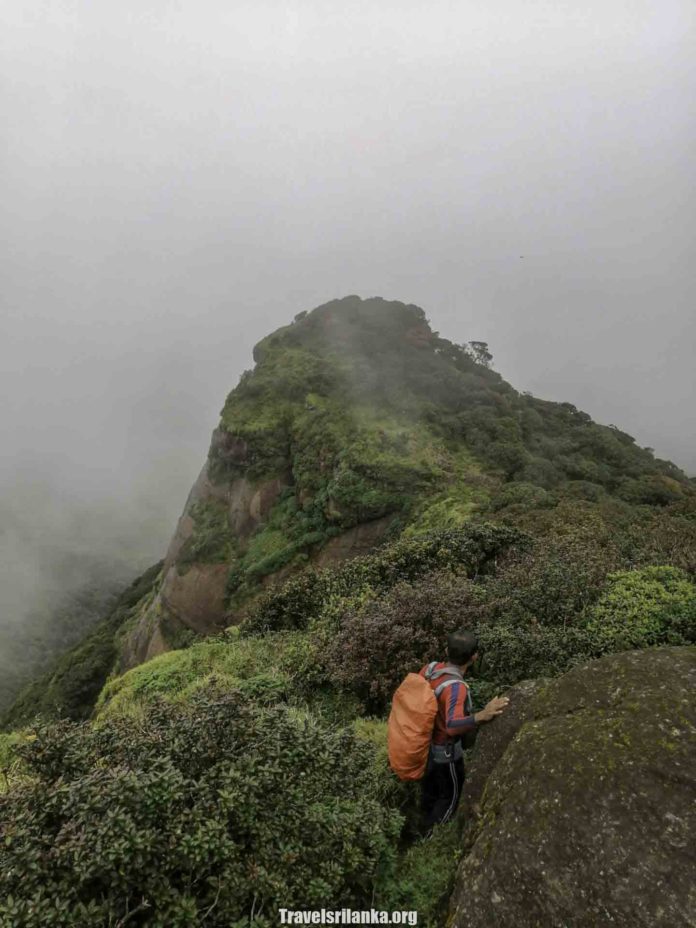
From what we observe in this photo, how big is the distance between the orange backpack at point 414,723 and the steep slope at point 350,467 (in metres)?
13.6

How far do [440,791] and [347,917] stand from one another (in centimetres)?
178

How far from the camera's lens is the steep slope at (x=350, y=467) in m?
23.7

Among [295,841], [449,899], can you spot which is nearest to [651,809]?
[449,899]

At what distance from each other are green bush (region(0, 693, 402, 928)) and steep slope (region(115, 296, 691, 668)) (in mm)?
14604

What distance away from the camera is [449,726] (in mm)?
4789

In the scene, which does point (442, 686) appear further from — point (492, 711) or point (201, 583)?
point (201, 583)

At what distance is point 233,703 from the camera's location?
175 inches

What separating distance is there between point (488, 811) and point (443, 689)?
3.60 ft

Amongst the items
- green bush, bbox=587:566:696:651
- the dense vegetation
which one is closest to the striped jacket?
the dense vegetation

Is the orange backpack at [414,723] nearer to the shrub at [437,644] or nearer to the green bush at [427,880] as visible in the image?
the green bush at [427,880]

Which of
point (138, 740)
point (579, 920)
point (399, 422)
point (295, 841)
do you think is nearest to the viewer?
point (579, 920)

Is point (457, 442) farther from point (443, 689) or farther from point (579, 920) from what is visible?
point (579, 920)

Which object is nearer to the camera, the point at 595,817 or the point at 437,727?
the point at 595,817

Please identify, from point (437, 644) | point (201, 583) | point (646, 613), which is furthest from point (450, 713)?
point (201, 583)
